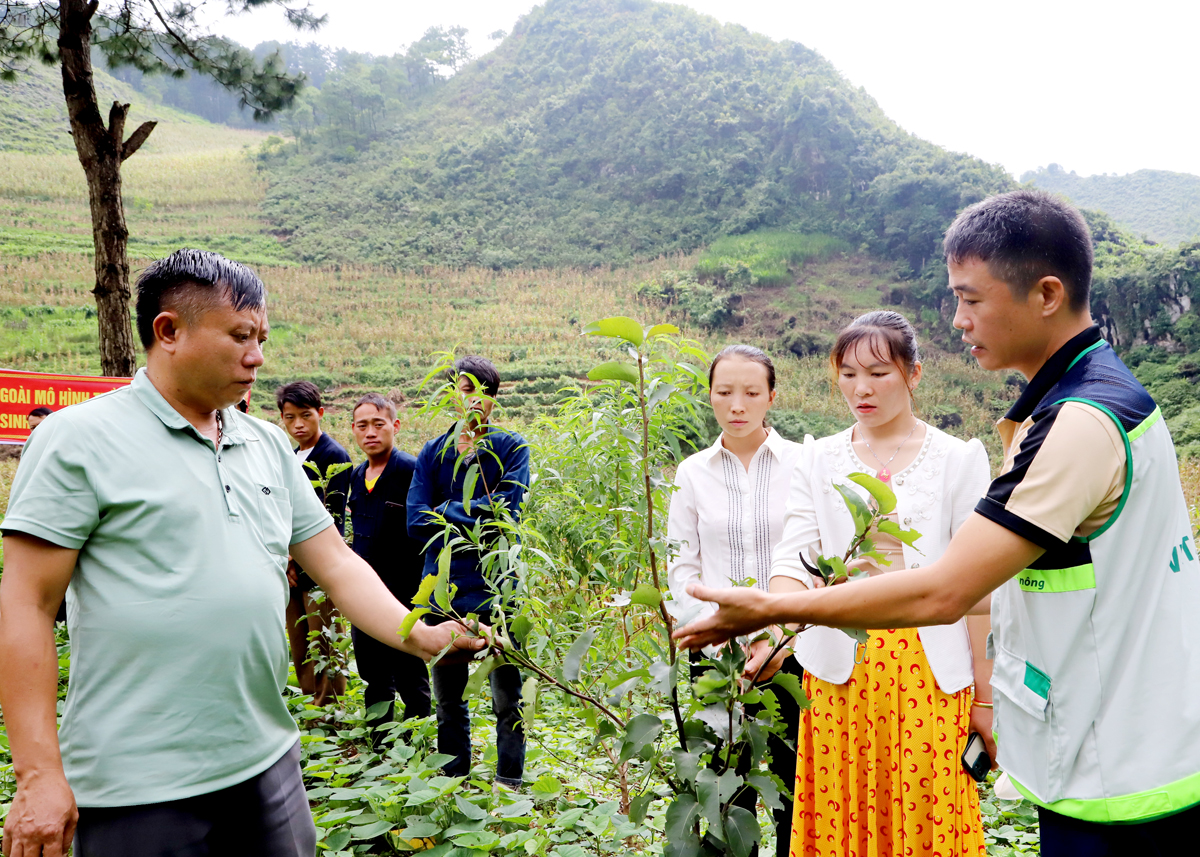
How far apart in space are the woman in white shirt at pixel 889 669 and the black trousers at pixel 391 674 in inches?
67.6

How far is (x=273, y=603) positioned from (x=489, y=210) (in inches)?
1287

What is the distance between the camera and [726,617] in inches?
45.0

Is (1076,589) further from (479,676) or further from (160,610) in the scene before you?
(160,610)

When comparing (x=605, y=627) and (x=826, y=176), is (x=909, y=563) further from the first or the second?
(x=826, y=176)

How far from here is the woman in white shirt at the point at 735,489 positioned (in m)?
2.22

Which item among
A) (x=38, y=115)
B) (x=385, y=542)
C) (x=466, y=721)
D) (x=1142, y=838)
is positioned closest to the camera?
(x=1142, y=838)

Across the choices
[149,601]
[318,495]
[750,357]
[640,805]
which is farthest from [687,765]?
[318,495]

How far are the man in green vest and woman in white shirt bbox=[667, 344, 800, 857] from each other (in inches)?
42.9

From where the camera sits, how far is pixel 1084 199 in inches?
1448

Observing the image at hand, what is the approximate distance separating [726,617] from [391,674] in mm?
2289

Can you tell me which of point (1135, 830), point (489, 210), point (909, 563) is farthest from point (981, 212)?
point (489, 210)

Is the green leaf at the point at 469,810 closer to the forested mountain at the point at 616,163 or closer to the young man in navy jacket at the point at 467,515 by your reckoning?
the young man in navy jacket at the point at 467,515

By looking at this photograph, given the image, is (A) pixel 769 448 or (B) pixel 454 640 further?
(A) pixel 769 448

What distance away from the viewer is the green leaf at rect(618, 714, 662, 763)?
114 cm
